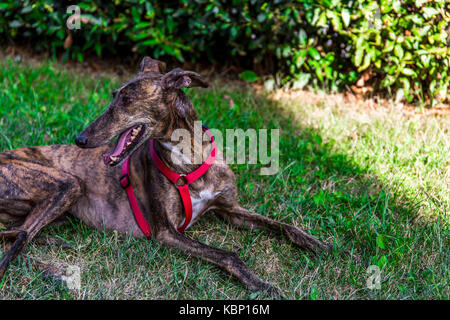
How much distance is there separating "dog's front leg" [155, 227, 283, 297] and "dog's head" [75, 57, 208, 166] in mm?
589

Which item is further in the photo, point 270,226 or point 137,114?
point 270,226

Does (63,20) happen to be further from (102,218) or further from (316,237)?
(316,237)

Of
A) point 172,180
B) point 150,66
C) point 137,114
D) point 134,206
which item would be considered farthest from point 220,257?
point 150,66

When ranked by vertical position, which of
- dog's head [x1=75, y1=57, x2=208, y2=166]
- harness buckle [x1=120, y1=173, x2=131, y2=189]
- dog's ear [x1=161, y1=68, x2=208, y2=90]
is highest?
dog's ear [x1=161, y1=68, x2=208, y2=90]

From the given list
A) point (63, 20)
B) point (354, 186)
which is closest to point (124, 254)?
point (354, 186)

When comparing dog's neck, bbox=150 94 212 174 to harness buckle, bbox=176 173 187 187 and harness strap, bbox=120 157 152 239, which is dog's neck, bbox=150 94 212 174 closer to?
harness buckle, bbox=176 173 187 187

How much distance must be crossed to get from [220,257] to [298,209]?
35.5 inches

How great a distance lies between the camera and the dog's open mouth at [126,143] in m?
2.67

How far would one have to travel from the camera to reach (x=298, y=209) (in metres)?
3.33

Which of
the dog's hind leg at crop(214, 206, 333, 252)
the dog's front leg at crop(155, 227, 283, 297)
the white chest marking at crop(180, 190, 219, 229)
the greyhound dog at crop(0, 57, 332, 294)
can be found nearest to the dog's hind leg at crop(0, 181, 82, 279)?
the greyhound dog at crop(0, 57, 332, 294)

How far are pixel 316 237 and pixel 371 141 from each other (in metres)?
1.44

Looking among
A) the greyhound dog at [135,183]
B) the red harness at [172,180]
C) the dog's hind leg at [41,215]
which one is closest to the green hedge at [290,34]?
the greyhound dog at [135,183]

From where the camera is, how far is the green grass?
255 cm

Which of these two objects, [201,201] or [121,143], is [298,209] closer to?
[201,201]
